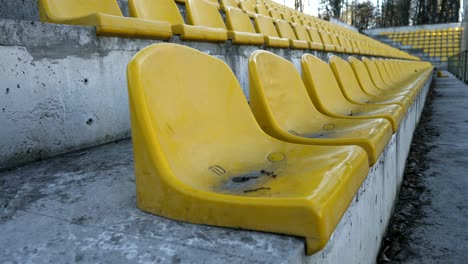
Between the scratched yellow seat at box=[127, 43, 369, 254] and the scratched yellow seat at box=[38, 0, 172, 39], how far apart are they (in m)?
0.56

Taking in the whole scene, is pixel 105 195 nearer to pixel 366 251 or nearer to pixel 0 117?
pixel 0 117

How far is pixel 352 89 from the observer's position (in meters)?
2.10

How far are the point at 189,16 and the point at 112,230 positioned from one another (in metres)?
1.77

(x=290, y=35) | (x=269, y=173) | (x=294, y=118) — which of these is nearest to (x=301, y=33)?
(x=290, y=35)

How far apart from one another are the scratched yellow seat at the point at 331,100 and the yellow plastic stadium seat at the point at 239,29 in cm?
58

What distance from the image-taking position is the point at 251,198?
56 cm

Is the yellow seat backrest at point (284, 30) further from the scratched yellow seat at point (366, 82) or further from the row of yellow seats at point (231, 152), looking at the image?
the row of yellow seats at point (231, 152)

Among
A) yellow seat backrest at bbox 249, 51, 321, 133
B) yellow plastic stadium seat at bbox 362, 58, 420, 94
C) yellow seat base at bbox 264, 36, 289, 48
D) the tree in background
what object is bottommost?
yellow plastic stadium seat at bbox 362, 58, 420, 94

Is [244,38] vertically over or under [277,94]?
over

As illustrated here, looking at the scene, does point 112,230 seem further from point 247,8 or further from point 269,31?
point 247,8

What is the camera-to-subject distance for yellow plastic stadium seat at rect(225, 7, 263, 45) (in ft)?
6.81

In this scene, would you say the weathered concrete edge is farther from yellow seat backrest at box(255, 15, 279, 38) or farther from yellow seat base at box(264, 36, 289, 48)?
yellow seat backrest at box(255, 15, 279, 38)

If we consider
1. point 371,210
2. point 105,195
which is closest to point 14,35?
point 105,195

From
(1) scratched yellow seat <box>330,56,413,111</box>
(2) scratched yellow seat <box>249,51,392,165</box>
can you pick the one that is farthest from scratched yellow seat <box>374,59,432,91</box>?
(2) scratched yellow seat <box>249,51,392,165</box>
